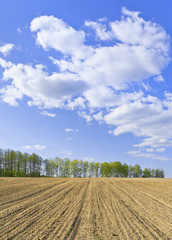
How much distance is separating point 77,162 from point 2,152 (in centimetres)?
3819

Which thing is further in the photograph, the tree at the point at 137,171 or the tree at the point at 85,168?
the tree at the point at 137,171

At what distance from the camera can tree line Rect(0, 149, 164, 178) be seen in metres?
80.8

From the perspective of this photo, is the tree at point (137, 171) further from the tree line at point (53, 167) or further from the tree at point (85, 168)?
the tree at point (85, 168)

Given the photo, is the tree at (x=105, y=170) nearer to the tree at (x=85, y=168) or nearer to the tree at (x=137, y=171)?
the tree at (x=85, y=168)

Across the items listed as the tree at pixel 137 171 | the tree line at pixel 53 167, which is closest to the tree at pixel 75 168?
the tree line at pixel 53 167

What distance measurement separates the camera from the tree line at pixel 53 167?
80812mm

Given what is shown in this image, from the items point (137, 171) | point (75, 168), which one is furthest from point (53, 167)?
point (137, 171)

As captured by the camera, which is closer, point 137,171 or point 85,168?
point 85,168

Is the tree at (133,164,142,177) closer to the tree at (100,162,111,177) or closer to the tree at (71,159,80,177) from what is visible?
the tree at (100,162,111,177)

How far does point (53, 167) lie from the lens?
3883 inches

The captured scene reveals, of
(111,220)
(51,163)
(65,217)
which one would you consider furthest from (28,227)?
(51,163)

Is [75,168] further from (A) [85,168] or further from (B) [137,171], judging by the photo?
(B) [137,171]

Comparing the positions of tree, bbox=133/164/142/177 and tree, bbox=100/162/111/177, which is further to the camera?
tree, bbox=133/164/142/177

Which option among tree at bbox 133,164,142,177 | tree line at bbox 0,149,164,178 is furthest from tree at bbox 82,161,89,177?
tree at bbox 133,164,142,177
